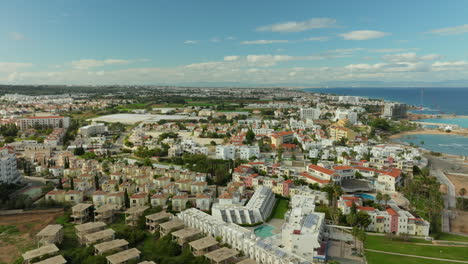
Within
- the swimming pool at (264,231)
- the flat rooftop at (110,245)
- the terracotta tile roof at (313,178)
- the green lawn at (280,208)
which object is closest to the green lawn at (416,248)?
the swimming pool at (264,231)

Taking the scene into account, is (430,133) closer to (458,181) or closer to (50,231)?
(458,181)

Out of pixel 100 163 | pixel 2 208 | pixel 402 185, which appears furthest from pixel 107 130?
pixel 402 185

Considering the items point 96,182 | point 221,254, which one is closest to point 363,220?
point 221,254

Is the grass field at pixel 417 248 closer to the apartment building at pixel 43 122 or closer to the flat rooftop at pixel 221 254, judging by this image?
the flat rooftop at pixel 221 254

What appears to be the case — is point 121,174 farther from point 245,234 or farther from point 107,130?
point 107,130

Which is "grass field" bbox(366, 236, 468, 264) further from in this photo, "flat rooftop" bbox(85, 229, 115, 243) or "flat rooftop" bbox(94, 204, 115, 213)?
"flat rooftop" bbox(94, 204, 115, 213)

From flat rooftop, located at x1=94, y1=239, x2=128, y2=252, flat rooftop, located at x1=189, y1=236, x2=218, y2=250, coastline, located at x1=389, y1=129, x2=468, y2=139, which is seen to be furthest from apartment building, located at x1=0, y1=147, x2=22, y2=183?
coastline, located at x1=389, y1=129, x2=468, y2=139
